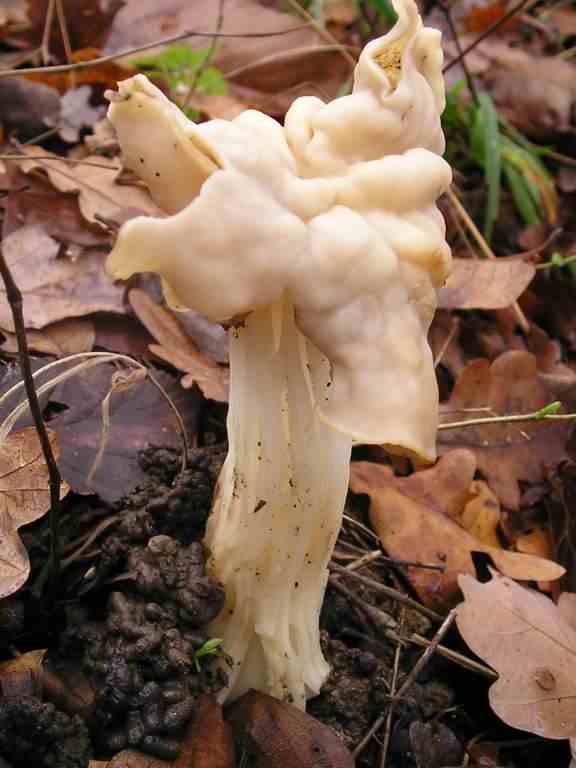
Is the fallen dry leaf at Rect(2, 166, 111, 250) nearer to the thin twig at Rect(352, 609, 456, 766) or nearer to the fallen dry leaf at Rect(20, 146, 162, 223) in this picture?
the fallen dry leaf at Rect(20, 146, 162, 223)

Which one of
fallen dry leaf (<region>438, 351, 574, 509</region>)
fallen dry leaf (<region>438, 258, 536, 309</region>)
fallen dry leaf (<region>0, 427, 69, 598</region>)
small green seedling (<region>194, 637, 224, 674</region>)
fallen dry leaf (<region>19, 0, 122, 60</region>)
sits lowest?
fallen dry leaf (<region>438, 351, 574, 509</region>)

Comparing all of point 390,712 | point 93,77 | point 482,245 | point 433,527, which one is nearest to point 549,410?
point 433,527

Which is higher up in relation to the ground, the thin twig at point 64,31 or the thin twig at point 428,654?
the thin twig at point 64,31

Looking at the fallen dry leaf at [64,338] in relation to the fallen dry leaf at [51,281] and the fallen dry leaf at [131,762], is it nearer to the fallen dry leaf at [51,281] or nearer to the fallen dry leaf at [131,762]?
the fallen dry leaf at [51,281]

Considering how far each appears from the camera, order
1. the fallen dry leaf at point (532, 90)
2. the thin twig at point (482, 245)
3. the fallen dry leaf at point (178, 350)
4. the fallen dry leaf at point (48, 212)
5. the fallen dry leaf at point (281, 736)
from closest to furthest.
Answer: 1. the fallen dry leaf at point (281, 736)
2. the fallen dry leaf at point (178, 350)
3. the fallen dry leaf at point (48, 212)
4. the thin twig at point (482, 245)
5. the fallen dry leaf at point (532, 90)

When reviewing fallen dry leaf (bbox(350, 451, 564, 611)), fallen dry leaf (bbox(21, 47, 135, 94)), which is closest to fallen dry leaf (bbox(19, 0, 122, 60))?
fallen dry leaf (bbox(21, 47, 135, 94))

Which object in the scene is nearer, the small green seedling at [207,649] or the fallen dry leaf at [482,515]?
the small green seedling at [207,649]

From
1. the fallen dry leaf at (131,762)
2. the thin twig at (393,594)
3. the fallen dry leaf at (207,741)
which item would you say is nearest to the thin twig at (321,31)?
the thin twig at (393,594)
